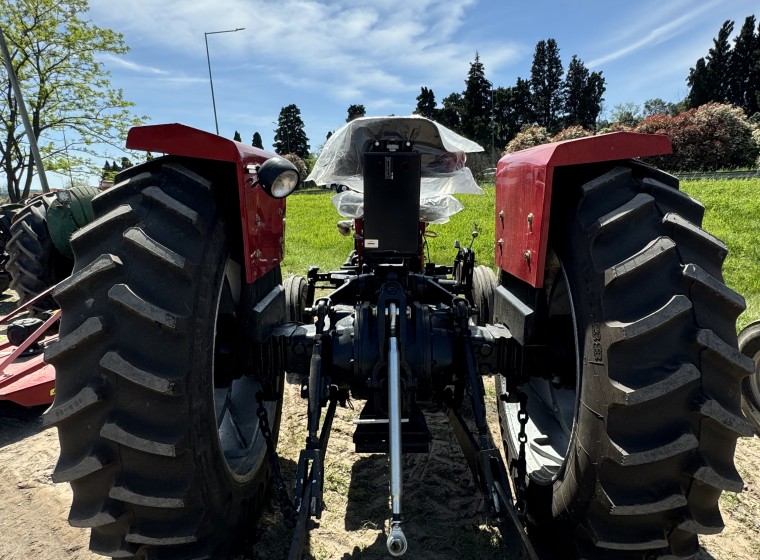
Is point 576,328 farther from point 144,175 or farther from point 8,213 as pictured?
point 8,213

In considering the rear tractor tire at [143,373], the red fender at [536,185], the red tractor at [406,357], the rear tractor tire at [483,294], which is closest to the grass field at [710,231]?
the rear tractor tire at [483,294]

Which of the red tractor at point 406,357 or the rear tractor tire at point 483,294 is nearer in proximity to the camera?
the red tractor at point 406,357

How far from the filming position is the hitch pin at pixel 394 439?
1.56 metres

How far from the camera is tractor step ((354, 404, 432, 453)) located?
2.32 m

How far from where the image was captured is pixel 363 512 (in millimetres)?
2740

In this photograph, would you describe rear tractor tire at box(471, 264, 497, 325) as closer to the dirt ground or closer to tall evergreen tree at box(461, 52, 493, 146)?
the dirt ground

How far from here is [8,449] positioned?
3578mm

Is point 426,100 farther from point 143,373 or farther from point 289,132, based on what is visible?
point 143,373

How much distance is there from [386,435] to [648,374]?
4.07ft

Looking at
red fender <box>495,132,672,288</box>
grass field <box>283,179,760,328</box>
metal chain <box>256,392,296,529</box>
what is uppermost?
red fender <box>495,132,672,288</box>

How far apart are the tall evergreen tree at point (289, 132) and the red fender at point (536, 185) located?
64618 mm

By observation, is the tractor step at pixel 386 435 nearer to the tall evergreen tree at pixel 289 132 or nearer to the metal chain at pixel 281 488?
the metal chain at pixel 281 488

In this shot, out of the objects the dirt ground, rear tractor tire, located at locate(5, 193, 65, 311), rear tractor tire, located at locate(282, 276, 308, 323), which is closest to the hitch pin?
the dirt ground

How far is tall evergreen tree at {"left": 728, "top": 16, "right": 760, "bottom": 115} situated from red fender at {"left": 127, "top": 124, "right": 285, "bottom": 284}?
2183 inches
